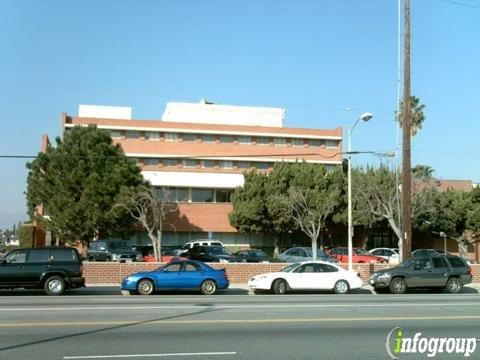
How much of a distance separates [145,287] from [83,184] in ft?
89.1

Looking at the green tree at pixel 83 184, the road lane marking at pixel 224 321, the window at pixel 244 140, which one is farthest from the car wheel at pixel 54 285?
the window at pixel 244 140

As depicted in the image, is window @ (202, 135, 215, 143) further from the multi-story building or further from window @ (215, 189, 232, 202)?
window @ (215, 189, 232, 202)

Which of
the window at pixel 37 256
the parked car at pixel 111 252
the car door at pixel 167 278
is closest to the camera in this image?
the window at pixel 37 256

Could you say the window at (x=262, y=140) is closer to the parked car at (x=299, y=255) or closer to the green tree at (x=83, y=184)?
the green tree at (x=83, y=184)

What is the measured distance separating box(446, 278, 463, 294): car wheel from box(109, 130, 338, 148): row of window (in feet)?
139

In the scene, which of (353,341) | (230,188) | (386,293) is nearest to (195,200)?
(230,188)

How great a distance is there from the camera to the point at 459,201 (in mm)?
53781

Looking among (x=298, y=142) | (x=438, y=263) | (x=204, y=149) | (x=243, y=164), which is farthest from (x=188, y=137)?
(x=438, y=263)

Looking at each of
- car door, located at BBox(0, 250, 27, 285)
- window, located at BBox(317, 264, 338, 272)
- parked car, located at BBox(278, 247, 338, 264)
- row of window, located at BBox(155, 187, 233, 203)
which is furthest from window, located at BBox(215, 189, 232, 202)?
car door, located at BBox(0, 250, 27, 285)

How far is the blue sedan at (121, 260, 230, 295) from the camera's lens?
21.4m

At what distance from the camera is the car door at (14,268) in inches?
804

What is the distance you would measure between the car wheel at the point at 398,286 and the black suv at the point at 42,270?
40.2 ft

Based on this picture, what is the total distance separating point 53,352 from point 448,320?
8.72m

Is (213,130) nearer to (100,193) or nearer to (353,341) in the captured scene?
(100,193)
